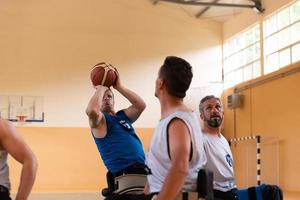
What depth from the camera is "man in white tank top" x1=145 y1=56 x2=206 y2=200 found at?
1952 millimetres

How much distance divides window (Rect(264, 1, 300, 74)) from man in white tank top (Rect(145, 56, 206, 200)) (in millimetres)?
7425

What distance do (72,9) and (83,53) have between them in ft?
3.71

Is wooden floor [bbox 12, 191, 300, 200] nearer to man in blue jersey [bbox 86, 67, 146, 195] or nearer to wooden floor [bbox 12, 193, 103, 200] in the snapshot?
wooden floor [bbox 12, 193, 103, 200]

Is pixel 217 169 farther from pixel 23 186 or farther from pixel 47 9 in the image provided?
pixel 47 9

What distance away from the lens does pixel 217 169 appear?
3086mm

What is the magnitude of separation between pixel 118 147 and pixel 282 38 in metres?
7.18

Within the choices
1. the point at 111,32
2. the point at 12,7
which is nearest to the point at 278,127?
the point at 111,32

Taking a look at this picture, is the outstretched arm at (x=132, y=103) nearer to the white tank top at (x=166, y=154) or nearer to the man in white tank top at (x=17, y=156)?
the man in white tank top at (x=17, y=156)

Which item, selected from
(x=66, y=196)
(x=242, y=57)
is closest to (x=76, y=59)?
(x=66, y=196)

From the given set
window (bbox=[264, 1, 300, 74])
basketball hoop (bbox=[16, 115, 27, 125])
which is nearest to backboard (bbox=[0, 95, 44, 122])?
basketball hoop (bbox=[16, 115, 27, 125])

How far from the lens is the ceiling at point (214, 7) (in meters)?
10.8

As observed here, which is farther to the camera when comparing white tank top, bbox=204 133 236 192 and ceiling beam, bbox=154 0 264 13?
ceiling beam, bbox=154 0 264 13

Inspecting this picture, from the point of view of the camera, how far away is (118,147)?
3188 millimetres

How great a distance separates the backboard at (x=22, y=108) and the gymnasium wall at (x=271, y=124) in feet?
14.9
